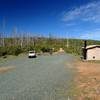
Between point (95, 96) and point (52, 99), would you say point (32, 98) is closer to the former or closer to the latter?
point (52, 99)

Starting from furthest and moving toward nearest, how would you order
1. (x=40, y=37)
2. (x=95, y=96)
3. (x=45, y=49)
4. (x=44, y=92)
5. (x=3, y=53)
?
(x=40, y=37)
(x=45, y=49)
(x=3, y=53)
(x=44, y=92)
(x=95, y=96)

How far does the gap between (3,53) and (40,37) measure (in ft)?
339

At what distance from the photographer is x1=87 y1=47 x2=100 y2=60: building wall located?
4859 centimetres

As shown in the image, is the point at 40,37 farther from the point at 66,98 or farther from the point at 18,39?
the point at 66,98

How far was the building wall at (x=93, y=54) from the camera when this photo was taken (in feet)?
159

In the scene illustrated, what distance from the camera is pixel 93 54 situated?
4900 centimetres

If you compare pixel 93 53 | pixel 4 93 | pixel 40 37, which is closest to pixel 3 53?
pixel 93 53

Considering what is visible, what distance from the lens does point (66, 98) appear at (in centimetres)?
1232

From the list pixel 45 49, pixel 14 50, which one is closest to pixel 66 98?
pixel 14 50

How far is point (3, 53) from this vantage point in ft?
215

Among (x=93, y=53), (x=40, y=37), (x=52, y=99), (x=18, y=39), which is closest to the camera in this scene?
(x=52, y=99)

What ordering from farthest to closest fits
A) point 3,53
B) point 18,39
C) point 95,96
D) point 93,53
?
point 18,39 < point 3,53 < point 93,53 < point 95,96

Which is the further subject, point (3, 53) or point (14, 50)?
point (14, 50)

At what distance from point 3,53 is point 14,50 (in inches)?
342
